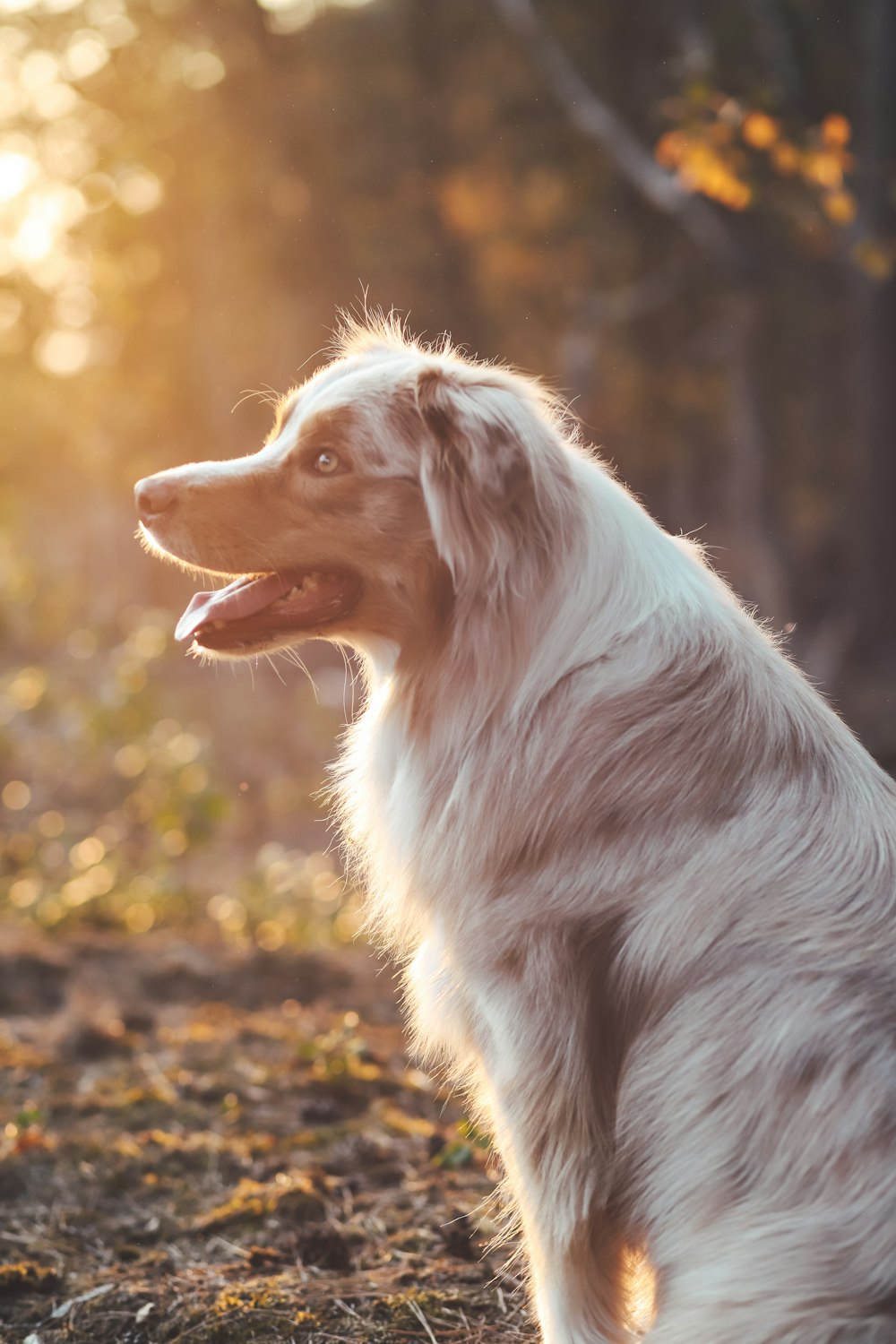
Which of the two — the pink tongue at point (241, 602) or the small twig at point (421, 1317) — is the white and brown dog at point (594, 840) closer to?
the pink tongue at point (241, 602)

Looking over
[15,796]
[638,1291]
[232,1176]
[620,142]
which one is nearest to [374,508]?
[638,1291]

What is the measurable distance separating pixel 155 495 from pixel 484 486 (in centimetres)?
86

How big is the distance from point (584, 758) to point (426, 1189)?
1.85m

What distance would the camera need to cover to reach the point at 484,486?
2.71 metres

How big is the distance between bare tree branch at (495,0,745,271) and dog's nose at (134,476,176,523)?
9630 mm

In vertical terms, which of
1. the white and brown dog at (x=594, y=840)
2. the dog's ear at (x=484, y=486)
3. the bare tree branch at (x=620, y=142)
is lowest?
the white and brown dog at (x=594, y=840)

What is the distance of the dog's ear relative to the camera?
2713 mm

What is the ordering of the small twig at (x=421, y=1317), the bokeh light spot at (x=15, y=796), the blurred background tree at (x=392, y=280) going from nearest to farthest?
the small twig at (x=421, y=1317) < the bokeh light spot at (x=15, y=796) < the blurred background tree at (x=392, y=280)

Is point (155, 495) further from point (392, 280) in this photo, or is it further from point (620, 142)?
point (392, 280)

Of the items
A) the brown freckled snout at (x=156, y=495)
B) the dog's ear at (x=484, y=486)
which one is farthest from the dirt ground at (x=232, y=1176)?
the brown freckled snout at (x=156, y=495)

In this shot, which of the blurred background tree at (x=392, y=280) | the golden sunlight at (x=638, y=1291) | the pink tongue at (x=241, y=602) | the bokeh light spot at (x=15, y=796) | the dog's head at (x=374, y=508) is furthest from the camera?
the blurred background tree at (x=392, y=280)

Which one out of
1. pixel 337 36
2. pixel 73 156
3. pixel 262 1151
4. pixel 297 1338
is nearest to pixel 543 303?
pixel 337 36

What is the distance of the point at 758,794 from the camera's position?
252cm

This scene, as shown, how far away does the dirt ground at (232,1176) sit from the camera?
3.11 metres
